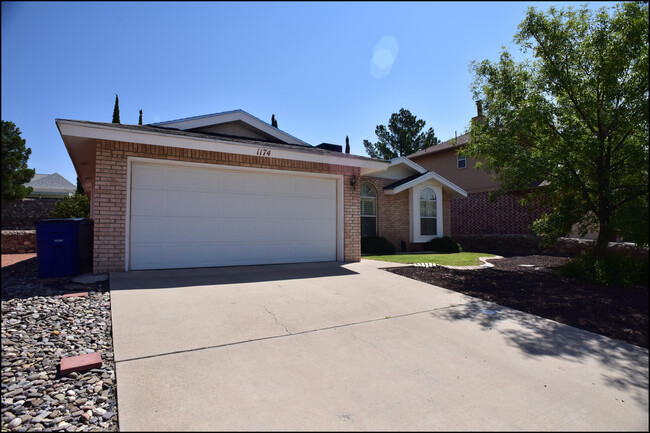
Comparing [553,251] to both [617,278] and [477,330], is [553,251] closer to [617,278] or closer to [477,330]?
[477,330]

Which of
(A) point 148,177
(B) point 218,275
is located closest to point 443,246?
(B) point 218,275

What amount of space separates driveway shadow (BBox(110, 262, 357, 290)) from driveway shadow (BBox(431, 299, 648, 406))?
3.25 m

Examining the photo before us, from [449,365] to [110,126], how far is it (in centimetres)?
701

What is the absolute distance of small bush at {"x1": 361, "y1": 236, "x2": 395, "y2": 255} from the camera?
43.7ft

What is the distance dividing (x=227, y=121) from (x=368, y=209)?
7263 mm

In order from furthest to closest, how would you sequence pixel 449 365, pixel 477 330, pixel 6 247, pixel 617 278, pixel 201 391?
pixel 6 247
pixel 477 330
pixel 449 365
pixel 201 391
pixel 617 278

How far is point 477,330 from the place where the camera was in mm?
3803

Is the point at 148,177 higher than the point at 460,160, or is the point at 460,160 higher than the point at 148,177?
the point at 460,160

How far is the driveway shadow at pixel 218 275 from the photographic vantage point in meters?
5.80

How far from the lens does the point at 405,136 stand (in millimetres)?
35562

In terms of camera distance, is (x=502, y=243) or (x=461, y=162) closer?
(x=502, y=243)

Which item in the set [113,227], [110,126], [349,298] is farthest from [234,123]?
[349,298]

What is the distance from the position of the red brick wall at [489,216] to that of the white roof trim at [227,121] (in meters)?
10.3

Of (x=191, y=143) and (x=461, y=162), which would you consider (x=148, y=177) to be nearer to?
(x=191, y=143)
